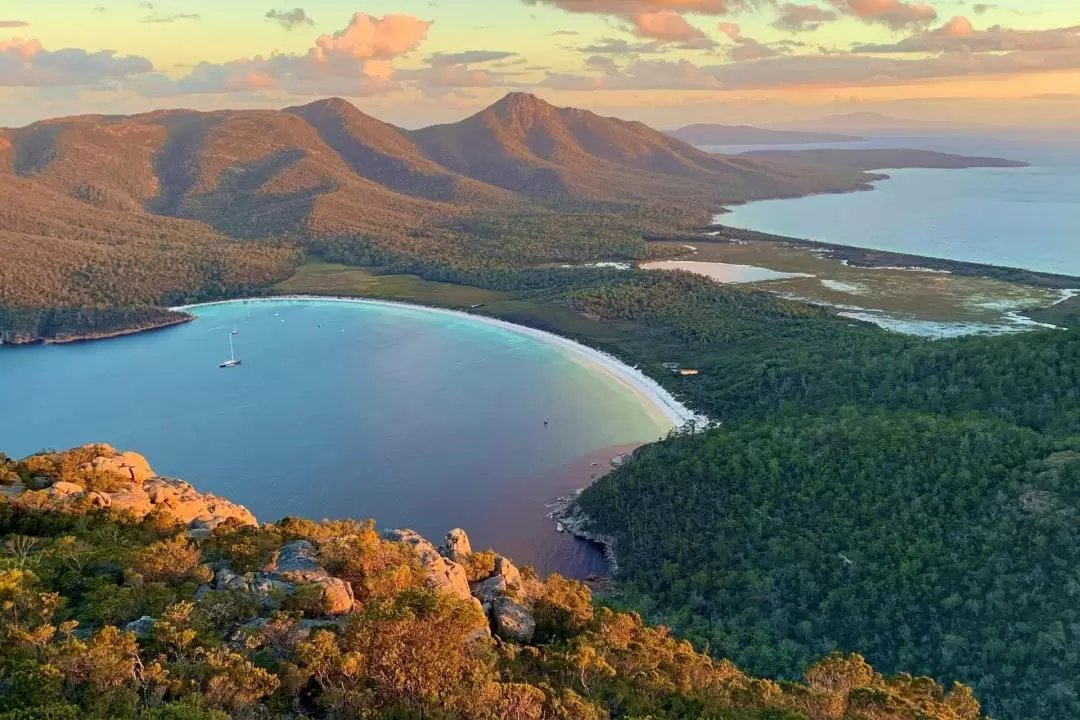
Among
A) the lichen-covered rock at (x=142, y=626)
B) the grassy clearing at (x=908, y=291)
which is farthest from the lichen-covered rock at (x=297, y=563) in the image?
the grassy clearing at (x=908, y=291)

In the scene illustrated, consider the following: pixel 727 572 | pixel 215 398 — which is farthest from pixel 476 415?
pixel 727 572

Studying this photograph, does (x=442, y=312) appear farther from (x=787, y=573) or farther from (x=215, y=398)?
(x=787, y=573)

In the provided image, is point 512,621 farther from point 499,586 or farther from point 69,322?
point 69,322

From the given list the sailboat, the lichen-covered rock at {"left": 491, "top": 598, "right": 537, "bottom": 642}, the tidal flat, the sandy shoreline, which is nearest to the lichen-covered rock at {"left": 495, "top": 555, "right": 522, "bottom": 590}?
the lichen-covered rock at {"left": 491, "top": 598, "right": 537, "bottom": 642}

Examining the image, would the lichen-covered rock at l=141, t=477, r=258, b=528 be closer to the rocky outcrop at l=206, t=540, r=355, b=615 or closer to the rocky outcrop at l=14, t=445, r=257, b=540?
the rocky outcrop at l=14, t=445, r=257, b=540

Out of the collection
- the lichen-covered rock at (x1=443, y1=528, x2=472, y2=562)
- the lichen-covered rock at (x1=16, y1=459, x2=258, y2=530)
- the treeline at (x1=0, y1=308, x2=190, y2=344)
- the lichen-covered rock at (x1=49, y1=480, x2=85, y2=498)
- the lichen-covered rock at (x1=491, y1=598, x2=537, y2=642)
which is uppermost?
the lichen-covered rock at (x1=49, y1=480, x2=85, y2=498)

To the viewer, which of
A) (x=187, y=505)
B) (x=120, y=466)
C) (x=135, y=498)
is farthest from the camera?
(x=120, y=466)

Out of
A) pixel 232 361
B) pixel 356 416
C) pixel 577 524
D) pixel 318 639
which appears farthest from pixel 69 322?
pixel 318 639
